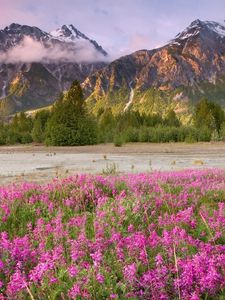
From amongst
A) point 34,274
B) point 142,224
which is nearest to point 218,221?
point 142,224

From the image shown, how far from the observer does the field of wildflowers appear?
3.88 metres

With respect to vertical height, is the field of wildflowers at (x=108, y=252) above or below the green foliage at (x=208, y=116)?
below

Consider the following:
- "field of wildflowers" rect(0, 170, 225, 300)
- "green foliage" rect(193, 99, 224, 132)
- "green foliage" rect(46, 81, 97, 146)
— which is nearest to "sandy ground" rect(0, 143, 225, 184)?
"field of wildflowers" rect(0, 170, 225, 300)

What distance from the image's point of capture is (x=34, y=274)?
3.78 meters

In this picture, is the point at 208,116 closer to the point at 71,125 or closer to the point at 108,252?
the point at 71,125

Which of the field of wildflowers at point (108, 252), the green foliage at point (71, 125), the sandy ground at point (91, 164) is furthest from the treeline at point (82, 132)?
the field of wildflowers at point (108, 252)

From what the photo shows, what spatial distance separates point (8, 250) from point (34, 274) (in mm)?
991

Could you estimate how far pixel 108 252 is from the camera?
5070 mm

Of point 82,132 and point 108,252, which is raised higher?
point 82,132

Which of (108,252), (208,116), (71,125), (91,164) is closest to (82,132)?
(71,125)

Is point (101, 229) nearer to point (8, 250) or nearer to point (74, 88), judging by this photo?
point (8, 250)

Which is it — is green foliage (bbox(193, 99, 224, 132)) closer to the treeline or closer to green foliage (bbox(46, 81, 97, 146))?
the treeline

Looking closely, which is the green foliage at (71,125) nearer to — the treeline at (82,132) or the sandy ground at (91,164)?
the treeline at (82,132)

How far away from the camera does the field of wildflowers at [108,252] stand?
3877 mm
